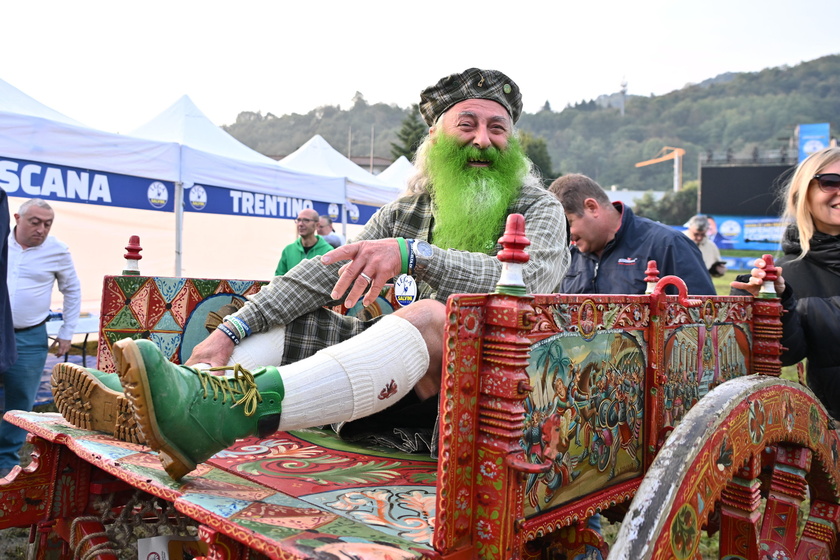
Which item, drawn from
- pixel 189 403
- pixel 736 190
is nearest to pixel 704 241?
pixel 189 403

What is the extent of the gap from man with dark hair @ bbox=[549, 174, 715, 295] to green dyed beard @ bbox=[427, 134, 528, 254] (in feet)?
2.95

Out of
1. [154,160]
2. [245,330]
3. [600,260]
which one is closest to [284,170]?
[154,160]

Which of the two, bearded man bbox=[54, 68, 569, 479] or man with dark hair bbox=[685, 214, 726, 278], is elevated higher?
man with dark hair bbox=[685, 214, 726, 278]

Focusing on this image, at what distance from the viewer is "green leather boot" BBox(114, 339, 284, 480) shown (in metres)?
1.05

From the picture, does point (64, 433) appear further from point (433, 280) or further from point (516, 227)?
point (516, 227)

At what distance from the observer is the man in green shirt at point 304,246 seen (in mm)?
5438

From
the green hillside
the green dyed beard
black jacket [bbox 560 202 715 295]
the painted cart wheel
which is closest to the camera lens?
the painted cart wheel

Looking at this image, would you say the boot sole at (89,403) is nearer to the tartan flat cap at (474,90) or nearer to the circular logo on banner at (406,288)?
the circular logo on banner at (406,288)

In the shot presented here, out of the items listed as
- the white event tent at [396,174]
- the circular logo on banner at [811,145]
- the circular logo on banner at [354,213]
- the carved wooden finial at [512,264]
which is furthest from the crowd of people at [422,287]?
the circular logo on banner at [811,145]

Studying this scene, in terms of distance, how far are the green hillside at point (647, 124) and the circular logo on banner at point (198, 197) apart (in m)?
75.3

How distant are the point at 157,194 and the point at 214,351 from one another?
15.6 feet

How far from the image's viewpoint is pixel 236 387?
1.21m

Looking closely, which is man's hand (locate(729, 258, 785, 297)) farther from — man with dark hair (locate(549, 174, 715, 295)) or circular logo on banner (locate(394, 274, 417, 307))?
circular logo on banner (locate(394, 274, 417, 307))

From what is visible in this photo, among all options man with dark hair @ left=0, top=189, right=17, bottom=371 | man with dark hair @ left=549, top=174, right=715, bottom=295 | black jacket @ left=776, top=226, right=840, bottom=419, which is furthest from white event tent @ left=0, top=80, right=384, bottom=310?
black jacket @ left=776, top=226, right=840, bottom=419
